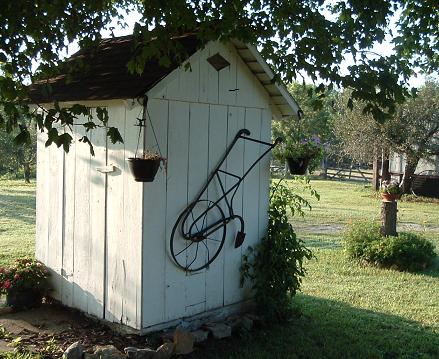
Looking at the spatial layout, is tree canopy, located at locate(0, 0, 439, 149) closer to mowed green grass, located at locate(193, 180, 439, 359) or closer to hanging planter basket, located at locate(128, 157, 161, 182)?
hanging planter basket, located at locate(128, 157, 161, 182)

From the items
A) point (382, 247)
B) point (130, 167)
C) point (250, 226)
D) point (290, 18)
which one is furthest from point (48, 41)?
point (382, 247)

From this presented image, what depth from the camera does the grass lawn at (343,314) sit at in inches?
234

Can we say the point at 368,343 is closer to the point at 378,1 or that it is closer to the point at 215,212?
the point at 215,212

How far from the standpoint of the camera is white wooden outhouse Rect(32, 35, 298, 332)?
546 cm

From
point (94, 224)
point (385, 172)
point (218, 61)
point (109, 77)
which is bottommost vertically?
point (94, 224)

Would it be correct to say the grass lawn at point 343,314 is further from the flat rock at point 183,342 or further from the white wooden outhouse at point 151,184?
the white wooden outhouse at point 151,184

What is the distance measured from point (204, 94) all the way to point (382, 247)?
252 inches

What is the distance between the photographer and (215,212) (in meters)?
6.15

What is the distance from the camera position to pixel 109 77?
19.3 ft

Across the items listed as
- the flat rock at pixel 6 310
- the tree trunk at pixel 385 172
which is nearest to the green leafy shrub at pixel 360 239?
the flat rock at pixel 6 310

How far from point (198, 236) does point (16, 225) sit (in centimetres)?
1060

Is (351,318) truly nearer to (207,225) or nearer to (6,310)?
(207,225)

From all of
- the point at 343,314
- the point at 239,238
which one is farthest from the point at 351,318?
the point at 239,238

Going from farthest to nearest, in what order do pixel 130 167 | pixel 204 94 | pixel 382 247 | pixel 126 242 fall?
pixel 382 247
pixel 204 94
pixel 126 242
pixel 130 167
